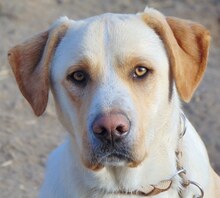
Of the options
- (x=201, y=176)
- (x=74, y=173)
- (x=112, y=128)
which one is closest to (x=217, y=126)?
(x=201, y=176)

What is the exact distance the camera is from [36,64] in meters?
3.93

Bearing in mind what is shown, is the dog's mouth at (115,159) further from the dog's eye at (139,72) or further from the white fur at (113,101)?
the dog's eye at (139,72)

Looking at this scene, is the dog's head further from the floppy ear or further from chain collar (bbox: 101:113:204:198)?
chain collar (bbox: 101:113:204:198)

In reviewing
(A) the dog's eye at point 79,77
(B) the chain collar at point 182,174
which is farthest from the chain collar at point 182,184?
(A) the dog's eye at point 79,77

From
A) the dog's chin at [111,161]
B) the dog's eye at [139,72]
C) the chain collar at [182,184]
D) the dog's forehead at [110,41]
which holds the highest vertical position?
the dog's forehead at [110,41]

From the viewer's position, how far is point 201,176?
13.5 ft

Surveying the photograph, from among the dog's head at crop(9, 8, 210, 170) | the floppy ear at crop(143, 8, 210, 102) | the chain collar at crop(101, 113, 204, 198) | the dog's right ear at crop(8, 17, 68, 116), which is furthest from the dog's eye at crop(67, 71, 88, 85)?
the chain collar at crop(101, 113, 204, 198)

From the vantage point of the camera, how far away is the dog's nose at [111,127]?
3428 millimetres

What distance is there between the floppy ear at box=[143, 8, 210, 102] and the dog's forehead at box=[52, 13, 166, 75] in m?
0.05

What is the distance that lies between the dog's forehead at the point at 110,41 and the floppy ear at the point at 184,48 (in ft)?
0.16

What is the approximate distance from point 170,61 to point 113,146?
0.56 metres

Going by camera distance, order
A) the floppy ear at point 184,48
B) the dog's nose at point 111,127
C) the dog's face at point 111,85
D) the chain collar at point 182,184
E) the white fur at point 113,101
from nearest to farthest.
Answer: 1. the dog's nose at point 111,127
2. the dog's face at point 111,85
3. the white fur at point 113,101
4. the floppy ear at point 184,48
5. the chain collar at point 182,184

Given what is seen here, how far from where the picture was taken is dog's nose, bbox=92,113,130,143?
11.2 ft

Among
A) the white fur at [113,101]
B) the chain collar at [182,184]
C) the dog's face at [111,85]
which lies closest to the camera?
the dog's face at [111,85]
